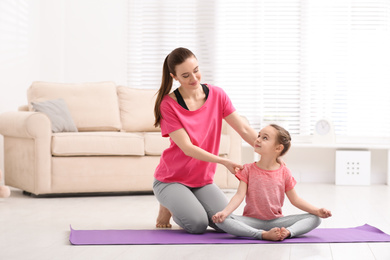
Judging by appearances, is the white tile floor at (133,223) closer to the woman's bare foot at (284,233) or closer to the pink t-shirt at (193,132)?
the woman's bare foot at (284,233)

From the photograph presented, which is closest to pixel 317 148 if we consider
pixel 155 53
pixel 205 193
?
pixel 155 53

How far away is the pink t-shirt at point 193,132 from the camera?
2852mm

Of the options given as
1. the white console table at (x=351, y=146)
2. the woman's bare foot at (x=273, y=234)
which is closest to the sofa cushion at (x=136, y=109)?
the white console table at (x=351, y=146)

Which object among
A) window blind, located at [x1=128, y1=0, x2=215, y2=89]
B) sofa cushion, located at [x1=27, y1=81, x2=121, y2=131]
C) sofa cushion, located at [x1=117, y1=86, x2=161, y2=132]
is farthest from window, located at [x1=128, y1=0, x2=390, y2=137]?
sofa cushion, located at [x1=27, y1=81, x2=121, y2=131]

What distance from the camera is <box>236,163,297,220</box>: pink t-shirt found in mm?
2742

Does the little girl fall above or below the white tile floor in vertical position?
above

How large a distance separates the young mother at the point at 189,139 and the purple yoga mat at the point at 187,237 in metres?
0.10

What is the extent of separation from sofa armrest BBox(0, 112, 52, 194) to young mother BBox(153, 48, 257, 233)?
1471 millimetres

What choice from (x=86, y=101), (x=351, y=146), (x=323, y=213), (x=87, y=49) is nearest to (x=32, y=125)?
(x=86, y=101)

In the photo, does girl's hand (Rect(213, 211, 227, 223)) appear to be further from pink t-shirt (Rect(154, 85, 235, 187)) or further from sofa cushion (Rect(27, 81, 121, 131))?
sofa cushion (Rect(27, 81, 121, 131))

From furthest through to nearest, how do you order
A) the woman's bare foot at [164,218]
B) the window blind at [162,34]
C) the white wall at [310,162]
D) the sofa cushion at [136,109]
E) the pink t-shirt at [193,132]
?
the window blind at [162,34] < the white wall at [310,162] < the sofa cushion at [136,109] < the woman's bare foot at [164,218] < the pink t-shirt at [193,132]

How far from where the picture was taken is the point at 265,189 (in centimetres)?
273

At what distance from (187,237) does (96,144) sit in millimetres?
1764

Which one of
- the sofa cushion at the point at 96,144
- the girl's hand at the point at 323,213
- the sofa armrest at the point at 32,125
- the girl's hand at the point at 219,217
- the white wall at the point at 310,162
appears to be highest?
the sofa armrest at the point at 32,125
